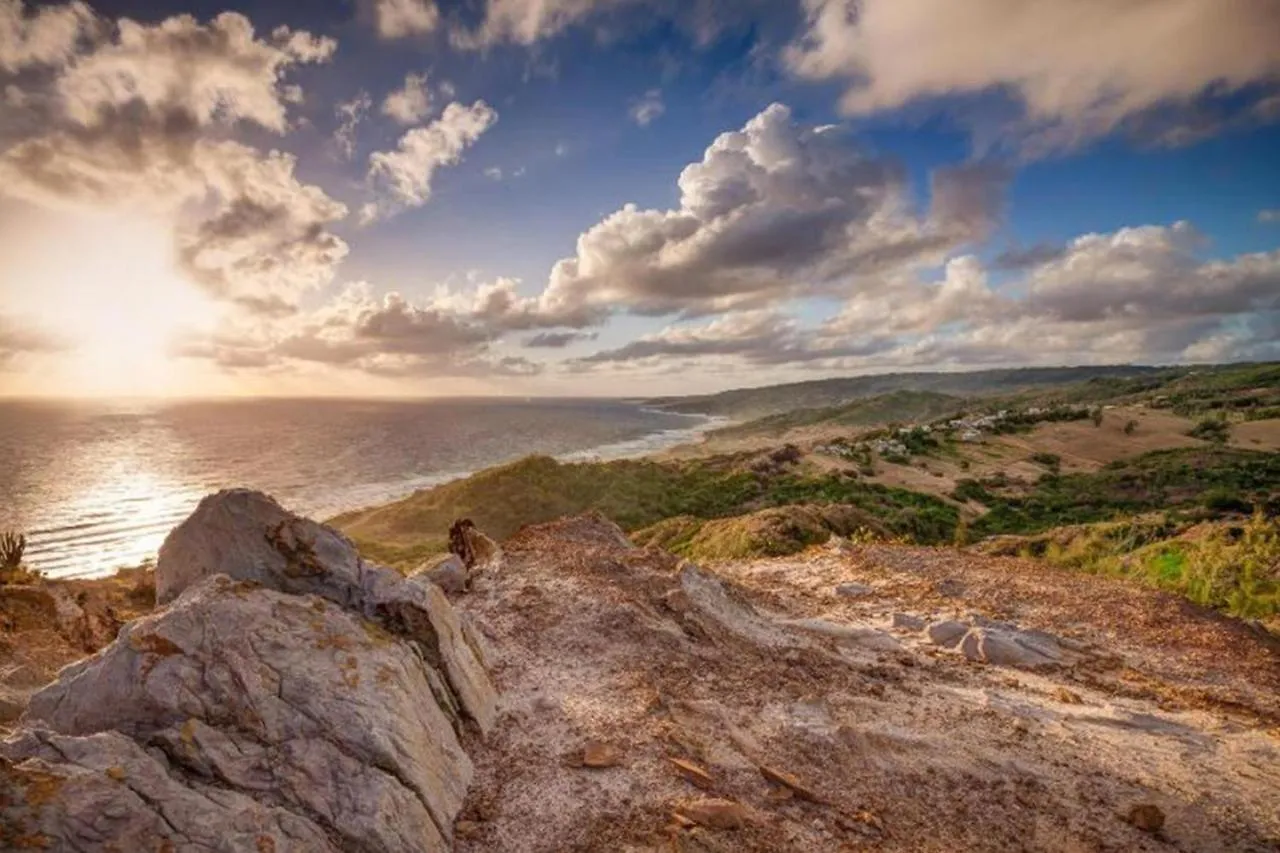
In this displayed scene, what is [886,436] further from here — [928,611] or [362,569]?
[362,569]

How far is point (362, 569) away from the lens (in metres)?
8.06

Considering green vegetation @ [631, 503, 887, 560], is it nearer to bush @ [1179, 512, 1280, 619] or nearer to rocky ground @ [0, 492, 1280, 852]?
bush @ [1179, 512, 1280, 619]

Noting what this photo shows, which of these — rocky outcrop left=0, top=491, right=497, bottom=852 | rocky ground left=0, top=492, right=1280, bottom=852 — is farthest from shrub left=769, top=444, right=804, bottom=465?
rocky outcrop left=0, top=491, right=497, bottom=852

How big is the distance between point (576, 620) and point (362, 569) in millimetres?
3900

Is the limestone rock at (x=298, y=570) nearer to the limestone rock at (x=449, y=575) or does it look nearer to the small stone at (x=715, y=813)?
the small stone at (x=715, y=813)

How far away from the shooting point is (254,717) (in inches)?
213

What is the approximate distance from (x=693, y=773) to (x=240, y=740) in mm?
4313

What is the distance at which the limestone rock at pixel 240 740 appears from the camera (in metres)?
4.20

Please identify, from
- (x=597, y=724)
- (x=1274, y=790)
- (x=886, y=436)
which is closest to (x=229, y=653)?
(x=597, y=724)

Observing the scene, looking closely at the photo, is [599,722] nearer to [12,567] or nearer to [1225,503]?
[12,567]

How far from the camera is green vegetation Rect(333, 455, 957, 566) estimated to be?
39.9 metres

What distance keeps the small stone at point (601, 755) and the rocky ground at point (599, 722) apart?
0.11 feet

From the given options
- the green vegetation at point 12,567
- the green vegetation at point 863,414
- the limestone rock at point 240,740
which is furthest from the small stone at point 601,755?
the green vegetation at point 863,414

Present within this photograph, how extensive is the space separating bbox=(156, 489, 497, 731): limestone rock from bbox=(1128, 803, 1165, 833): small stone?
7.22m
